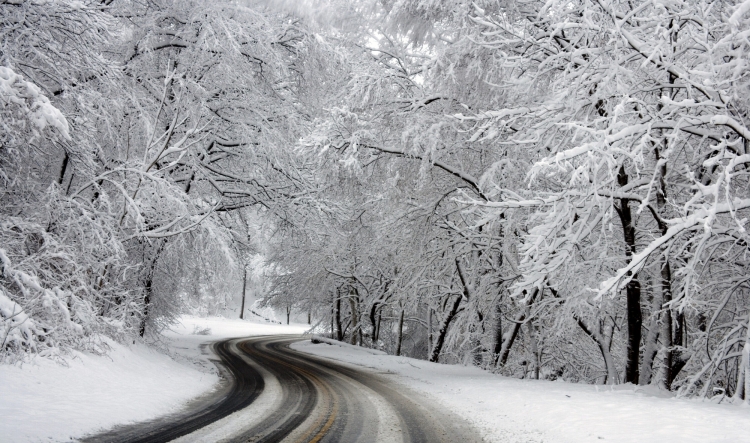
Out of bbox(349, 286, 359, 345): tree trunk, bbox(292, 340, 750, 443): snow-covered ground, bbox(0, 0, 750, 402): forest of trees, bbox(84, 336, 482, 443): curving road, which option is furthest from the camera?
bbox(349, 286, 359, 345): tree trunk

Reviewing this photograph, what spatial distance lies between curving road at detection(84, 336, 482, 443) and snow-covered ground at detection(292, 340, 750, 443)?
711 millimetres

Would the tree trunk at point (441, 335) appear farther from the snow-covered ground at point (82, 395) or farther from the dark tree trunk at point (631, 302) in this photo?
the snow-covered ground at point (82, 395)

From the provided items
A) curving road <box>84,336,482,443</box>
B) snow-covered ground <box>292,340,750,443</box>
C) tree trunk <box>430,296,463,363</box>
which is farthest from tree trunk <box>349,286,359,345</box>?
snow-covered ground <box>292,340,750,443</box>

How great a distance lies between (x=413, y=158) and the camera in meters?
11.9

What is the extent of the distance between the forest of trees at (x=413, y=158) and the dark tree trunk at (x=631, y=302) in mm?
55

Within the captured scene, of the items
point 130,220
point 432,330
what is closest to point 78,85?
point 130,220

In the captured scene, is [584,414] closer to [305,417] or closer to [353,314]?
[305,417]

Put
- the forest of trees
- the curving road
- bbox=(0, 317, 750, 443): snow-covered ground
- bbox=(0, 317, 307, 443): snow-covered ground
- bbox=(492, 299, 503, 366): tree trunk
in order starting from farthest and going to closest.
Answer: bbox=(492, 299, 503, 366): tree trunk → the forest of trees → the curving road → bbox=(0, 317, 750, 443): snow-covered ground → bbox=(0, 317, 307, 443): snow-covered ground

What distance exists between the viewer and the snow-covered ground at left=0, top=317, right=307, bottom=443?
5.77 m

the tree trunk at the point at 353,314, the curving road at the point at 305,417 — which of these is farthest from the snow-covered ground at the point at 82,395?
the tree trunk at the point at 353,314

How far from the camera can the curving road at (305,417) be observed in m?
6.61

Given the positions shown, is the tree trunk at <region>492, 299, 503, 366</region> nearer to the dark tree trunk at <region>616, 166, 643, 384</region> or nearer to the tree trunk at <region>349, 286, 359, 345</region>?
the dark tree trunk at <region>616, 166, 643, 384</region>

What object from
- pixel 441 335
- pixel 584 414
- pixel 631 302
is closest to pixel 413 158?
pixel 631 302

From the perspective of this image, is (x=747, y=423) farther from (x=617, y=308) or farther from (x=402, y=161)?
(x=402, y=161)
